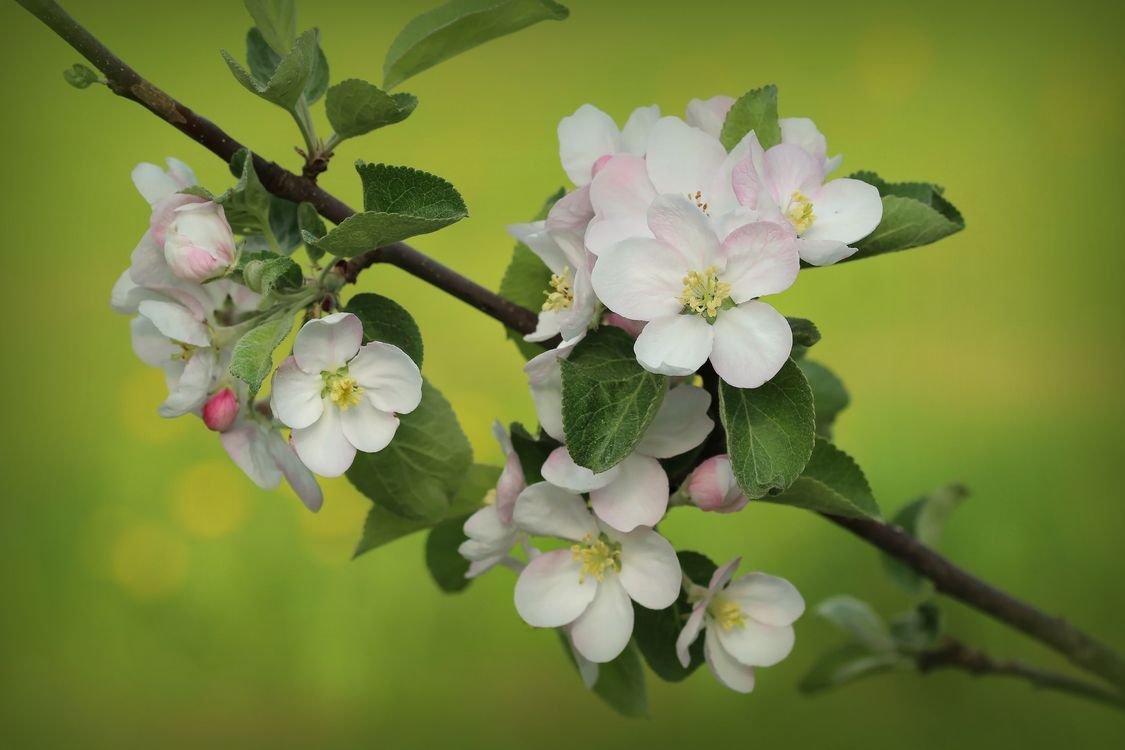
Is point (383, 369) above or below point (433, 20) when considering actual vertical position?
below

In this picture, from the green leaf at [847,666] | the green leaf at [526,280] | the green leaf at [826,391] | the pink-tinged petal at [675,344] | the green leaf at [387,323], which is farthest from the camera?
the green leaf at [847,666]

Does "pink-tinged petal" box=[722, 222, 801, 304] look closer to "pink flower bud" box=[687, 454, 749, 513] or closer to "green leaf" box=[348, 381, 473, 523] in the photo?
"pink flower bud" box=[687, 454, 749, 513]

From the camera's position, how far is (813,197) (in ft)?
2.17

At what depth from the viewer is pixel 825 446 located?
74cm

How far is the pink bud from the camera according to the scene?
0.65 meters

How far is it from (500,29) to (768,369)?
0.94ft

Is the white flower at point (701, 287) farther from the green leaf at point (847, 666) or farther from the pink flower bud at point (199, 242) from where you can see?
the green leaf at point (847, 666)

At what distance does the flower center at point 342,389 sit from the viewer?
24.4 inches

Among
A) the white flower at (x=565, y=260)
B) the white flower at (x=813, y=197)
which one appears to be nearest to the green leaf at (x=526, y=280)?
the white flower at (x=565, y=260)

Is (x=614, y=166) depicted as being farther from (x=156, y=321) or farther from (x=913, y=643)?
(x=913, y=643)

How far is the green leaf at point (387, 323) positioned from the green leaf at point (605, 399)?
101 mm

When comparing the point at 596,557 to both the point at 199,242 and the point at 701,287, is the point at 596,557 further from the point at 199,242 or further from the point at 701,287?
the point at 199,242

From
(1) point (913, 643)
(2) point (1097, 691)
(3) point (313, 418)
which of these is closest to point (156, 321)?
(3) point (313, 418)

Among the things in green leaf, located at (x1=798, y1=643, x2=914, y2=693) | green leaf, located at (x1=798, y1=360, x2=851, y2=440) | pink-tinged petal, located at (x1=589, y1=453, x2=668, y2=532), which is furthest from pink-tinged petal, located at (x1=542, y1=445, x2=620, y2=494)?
green leaf, located at (x1=798, y1=643, x2=914, y2=693)
